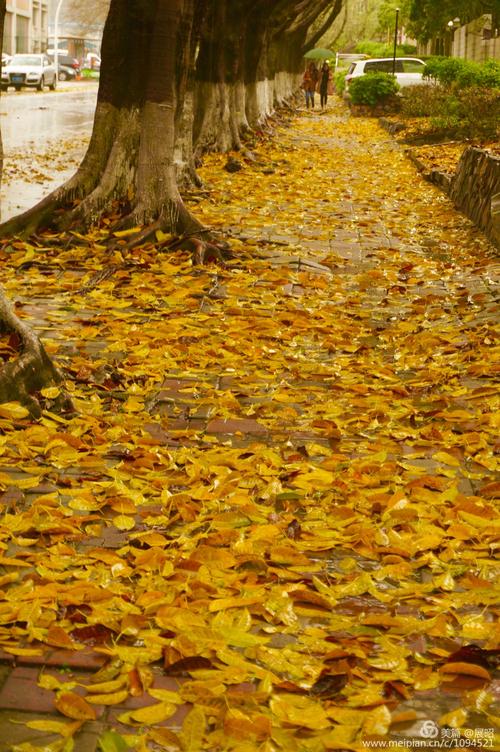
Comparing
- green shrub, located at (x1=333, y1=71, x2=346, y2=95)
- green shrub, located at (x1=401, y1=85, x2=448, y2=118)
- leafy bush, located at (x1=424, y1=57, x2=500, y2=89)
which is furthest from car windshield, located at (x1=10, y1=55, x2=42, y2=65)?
leafy bush, located at (x1=424, y1=57, x2=500, y2=89)

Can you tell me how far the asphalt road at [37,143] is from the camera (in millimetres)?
15295

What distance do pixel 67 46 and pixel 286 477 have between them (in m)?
101

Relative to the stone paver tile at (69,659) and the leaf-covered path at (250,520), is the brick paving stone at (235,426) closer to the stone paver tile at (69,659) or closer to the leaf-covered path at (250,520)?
the leaf-covered path at (250,520)

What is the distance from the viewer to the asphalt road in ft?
50.2

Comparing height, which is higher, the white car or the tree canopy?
the tree canopy

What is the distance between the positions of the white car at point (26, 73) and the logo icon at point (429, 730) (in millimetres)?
44020

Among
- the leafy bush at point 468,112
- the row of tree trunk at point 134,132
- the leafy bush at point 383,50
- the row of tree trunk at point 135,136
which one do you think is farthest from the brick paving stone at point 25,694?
the leafy bush at point 383,50

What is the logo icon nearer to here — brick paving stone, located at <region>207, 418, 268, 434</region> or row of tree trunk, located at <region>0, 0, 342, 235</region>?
brick paving stone, located at <region>207, 418, 268, 434</region>

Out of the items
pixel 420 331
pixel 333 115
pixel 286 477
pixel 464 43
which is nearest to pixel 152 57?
pixel 420 331

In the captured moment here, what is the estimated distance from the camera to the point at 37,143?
896 inches

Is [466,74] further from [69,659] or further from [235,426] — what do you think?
[69,659]

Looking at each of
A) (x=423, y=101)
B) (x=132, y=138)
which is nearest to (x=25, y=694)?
(x=132, y=138)

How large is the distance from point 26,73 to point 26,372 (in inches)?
1698

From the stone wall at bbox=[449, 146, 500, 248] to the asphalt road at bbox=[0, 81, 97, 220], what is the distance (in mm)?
5208
